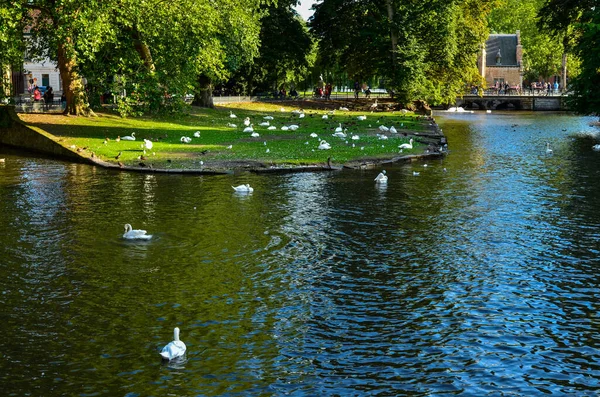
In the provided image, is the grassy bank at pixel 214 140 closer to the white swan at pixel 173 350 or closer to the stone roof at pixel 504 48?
the white swan at pixel 173 350

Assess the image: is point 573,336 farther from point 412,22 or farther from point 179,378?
point 412,22

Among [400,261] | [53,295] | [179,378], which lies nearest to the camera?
[179,378]

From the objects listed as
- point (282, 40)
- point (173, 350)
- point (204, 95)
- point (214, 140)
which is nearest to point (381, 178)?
point (214, 140)

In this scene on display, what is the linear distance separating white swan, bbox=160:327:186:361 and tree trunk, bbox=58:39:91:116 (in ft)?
118

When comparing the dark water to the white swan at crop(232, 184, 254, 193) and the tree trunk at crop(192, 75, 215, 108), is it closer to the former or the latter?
the white swan at crop(232, 184, 254, 193)

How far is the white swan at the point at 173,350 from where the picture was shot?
13.1m

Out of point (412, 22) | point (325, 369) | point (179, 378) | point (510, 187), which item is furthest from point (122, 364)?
point (412, 22)

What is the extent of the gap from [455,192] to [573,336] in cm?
1551

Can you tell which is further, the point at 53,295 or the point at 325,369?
the point at 53,295

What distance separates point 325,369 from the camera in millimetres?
12797

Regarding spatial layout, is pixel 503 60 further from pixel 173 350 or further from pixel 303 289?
pixel 173 350

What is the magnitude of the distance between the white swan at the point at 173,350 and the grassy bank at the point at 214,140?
73.6ft

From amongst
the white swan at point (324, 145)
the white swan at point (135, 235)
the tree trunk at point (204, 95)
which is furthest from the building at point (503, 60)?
the white swan at point (135, 235)

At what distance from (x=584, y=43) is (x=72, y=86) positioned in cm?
3326
